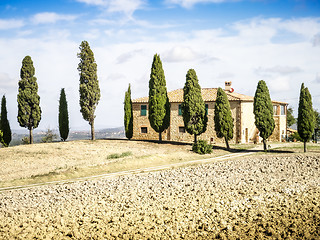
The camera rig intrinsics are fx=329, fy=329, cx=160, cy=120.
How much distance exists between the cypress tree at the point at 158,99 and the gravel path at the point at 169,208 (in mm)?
19031

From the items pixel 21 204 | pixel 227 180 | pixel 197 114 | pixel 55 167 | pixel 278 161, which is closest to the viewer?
pixel 21 204

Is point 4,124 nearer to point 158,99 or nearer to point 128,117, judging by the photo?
point 128,117

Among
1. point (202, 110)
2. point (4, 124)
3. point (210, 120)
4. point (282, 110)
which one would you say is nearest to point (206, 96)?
point (210, 120)

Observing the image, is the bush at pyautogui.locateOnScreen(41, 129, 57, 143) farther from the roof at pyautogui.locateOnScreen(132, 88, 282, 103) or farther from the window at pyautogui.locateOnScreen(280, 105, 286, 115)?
the window at pyautogui.locateOnScreen(280, 105, 286, 115)

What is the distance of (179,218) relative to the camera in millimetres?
12109

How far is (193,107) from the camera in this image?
3594 cm

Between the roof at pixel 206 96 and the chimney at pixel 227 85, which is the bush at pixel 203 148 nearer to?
the roof at pixel 206 96

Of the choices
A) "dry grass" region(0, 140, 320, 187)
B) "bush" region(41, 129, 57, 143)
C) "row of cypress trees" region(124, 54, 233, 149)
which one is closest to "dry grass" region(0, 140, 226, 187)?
"dry grass" region(0, 140, 320, 187)

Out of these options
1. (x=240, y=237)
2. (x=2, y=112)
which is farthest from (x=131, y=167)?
(x=2, y=112)

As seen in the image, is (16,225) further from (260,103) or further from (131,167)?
(260,103)

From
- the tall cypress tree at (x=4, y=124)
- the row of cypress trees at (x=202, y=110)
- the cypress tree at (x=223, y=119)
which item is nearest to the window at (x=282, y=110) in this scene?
the row of cypress trees at (x=202, y=110)

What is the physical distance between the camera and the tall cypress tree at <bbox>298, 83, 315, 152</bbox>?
31953 mm

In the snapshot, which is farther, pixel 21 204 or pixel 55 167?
A: pixel 55 167

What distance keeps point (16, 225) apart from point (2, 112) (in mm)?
28561
